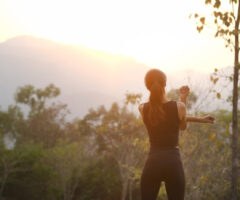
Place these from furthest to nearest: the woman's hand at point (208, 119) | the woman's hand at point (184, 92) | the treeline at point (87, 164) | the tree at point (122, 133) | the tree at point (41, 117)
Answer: the tree at point (41, 117), the treeline at point (87, 164), the tree at point (122, 133), the woman's hand at point (184, 92), the woman's hand at point (208, 119)

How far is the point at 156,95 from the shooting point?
8.42 feet

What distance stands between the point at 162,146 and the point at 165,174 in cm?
21

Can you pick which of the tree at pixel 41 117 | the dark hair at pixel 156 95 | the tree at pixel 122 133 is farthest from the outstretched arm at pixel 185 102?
the tree at pixel 41 117

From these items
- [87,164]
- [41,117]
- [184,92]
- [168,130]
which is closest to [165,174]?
[168,130]

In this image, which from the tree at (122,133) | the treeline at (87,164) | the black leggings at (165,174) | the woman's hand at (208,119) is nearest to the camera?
the black leggings at (165,174)

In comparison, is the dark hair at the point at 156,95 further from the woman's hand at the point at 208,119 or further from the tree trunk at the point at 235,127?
the tree trunk at the point at 235,127

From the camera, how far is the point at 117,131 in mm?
27062

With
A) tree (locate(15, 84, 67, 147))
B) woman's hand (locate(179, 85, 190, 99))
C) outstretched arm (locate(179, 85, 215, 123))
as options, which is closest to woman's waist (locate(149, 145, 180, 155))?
A: outstretched arm (locate(179, 85, 215, 123))

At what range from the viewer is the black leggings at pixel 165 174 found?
246 cm

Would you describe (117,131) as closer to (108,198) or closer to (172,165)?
(108,198)

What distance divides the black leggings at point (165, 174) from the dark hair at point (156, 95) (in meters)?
0.26

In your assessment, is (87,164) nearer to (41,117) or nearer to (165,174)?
(41,117)

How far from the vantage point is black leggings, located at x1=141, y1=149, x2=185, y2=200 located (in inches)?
96.7

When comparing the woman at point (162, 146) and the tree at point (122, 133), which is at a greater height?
the woman at point (162, 146)
